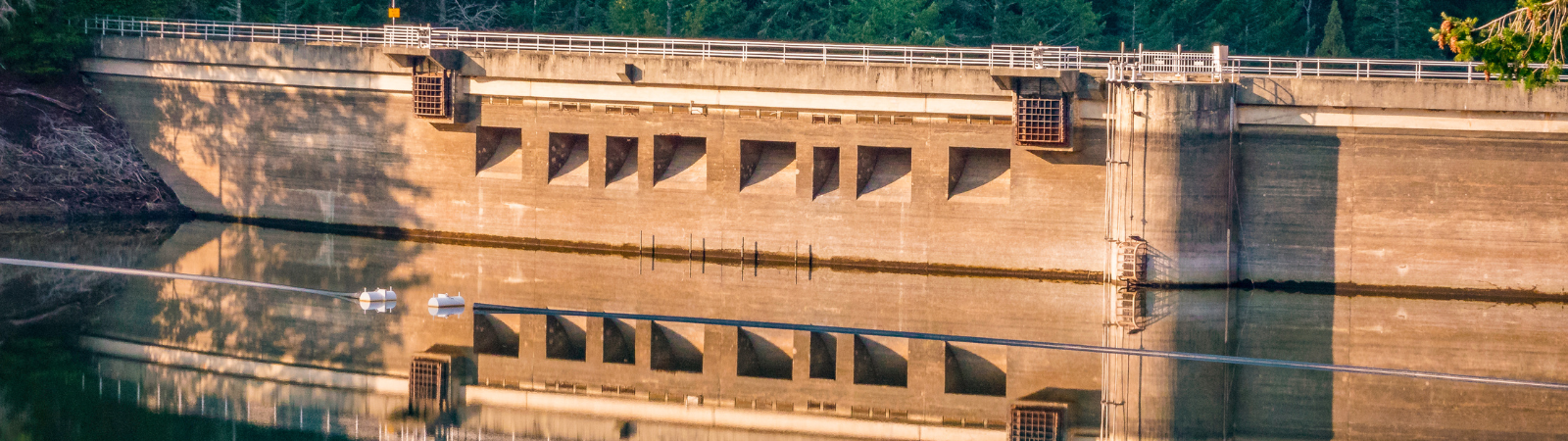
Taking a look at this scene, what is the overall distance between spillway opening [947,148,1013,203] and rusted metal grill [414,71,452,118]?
46.9 ft

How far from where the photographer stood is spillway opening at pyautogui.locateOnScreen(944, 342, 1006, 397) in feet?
98.9

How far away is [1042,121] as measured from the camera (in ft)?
135

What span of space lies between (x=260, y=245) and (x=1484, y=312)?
102 ft

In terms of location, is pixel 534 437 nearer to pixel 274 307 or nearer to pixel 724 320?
pixel 724 320

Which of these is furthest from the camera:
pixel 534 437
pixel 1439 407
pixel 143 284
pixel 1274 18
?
pixel 1274 18

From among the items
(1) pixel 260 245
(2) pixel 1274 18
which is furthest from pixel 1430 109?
(2) pixel 1274 18

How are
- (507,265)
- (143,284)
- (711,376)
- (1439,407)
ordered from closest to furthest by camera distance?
(1439,407) < (711,376) < (143,284) < (507,265)

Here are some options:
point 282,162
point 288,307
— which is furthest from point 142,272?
point 282,162

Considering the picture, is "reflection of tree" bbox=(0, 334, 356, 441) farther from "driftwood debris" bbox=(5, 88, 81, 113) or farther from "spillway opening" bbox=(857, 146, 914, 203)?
"driftwood debris" bbox=(5, 88, 81, 113)

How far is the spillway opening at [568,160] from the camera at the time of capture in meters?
47.3

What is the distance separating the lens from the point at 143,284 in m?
39.6

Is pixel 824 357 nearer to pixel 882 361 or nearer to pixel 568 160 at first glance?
pixel 882 361

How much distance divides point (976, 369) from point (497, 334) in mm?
9795

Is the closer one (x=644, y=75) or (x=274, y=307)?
(x=274, y=307)
